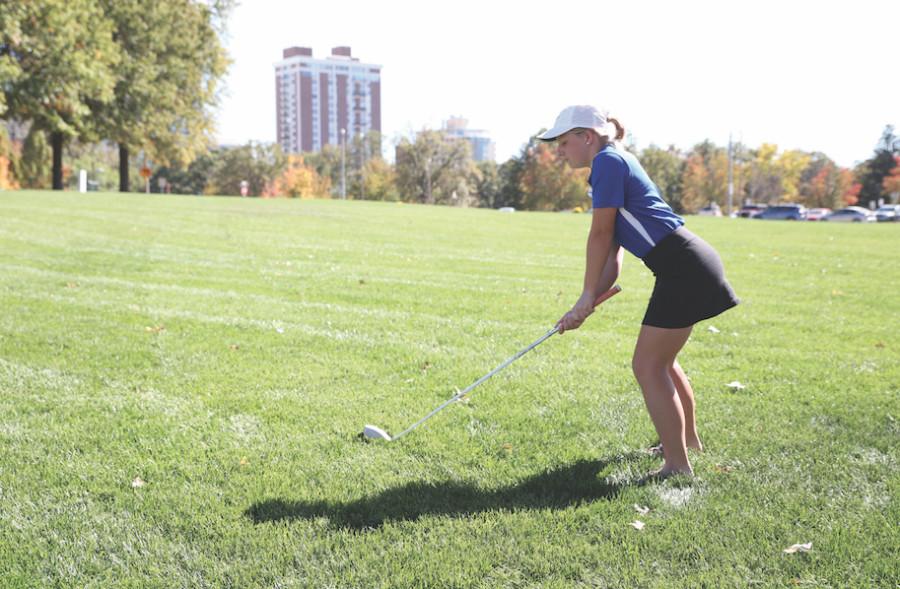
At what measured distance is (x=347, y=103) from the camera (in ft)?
605

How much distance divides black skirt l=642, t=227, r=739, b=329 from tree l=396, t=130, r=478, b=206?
67.8 meters

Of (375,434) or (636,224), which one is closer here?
(636,224)

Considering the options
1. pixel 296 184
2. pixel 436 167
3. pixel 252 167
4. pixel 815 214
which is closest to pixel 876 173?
pixel 815 214

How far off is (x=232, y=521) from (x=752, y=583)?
224 centimetres

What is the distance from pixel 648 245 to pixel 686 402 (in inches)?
40.3

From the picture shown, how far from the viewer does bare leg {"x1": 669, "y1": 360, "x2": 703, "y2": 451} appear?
13.0 feet

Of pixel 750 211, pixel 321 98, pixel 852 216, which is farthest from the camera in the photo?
pixel 321 98

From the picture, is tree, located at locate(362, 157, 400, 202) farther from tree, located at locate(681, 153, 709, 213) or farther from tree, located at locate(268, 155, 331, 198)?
tree, located at locate(681, 153, 709, 213)

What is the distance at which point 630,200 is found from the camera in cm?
351

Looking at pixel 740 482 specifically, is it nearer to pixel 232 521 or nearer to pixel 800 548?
pixel 800 548

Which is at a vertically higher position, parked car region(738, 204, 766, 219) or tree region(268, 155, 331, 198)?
tree region(268, 155, 331, 198)

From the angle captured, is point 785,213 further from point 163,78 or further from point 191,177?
point 191,177

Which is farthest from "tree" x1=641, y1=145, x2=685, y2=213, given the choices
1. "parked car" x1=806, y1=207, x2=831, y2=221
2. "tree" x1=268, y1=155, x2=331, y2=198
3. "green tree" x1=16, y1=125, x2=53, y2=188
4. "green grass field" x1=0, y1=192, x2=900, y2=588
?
"green grass field" x1=0, y1=192, x2=900, y2=588

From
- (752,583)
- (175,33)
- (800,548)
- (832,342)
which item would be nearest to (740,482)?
(800,548)
